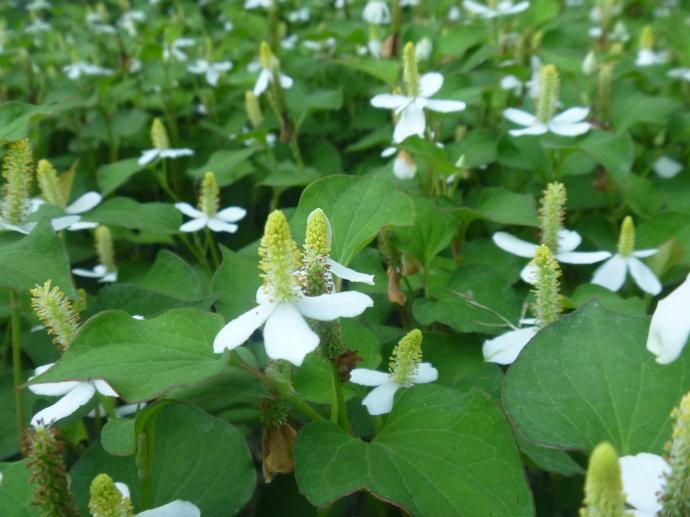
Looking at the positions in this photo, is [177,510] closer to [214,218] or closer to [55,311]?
[55,311]

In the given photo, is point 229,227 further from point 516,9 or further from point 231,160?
point 516,9

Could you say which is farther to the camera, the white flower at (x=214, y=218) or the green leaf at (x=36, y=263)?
the white flower at (x=214, y=218)

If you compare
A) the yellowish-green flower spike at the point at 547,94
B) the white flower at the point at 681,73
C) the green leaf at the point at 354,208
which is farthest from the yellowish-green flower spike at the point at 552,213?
the white flower at the point at 681,73

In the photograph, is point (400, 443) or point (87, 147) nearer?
point (400, 443)

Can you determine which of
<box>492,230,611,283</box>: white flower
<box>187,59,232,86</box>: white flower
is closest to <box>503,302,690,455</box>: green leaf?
<box>492,230,611,283</box>: white flower

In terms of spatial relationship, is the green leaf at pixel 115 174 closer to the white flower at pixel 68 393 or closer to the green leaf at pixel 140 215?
the green leaf at pixel 140 215

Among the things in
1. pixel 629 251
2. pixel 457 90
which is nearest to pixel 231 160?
pixel 457 90

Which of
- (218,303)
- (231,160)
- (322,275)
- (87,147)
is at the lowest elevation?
(87,147)

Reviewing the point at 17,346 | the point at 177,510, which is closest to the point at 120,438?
the point at 177,510
